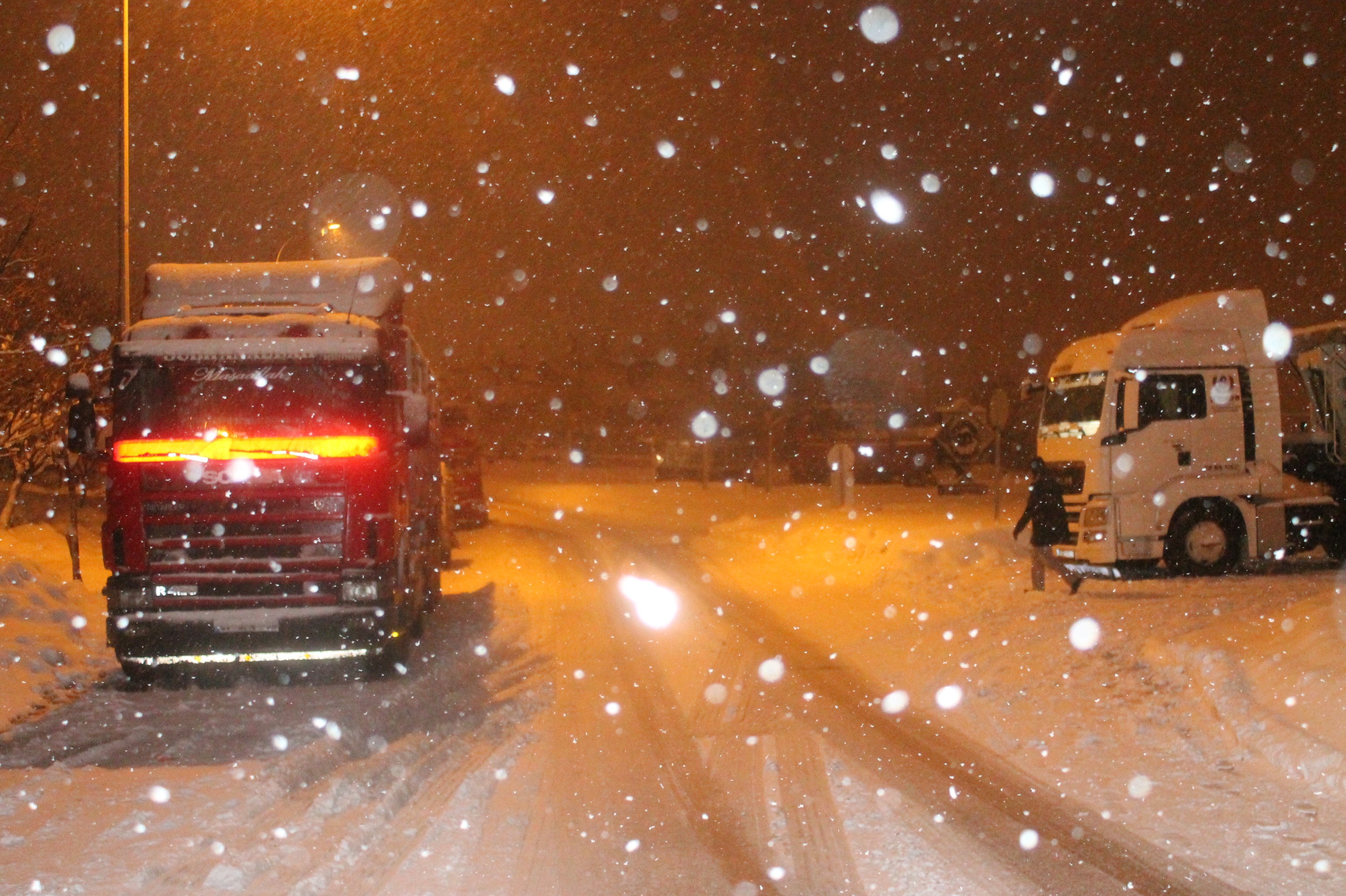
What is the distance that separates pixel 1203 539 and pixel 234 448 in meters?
12.7

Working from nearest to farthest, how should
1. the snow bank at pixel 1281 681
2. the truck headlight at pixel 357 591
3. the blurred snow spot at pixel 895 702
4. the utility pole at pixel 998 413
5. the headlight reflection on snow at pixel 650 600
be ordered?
the snow bank at pixel 1281 681 < the blurred snow spot at pixel 895 702 < the truck headlight at pixel 357 591 < the headlight reflection on snow at pixel 650 600 < the utility pole at pixel 998 413

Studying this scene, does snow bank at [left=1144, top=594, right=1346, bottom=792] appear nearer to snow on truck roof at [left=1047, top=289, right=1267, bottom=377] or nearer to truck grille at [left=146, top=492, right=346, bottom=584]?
snow on truck roof at [left=1047, top=289, right=1267, bottom=377]

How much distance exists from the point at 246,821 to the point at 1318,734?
6.67 metres

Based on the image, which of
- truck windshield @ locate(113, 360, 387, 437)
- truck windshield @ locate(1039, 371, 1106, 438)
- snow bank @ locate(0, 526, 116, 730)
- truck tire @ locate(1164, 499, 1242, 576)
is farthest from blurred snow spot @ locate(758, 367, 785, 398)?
truck windshield @ locate(113, 360, 387, 437)

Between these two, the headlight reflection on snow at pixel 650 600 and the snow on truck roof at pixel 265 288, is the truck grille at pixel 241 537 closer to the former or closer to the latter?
the snow on truck roof at pixel 265 288

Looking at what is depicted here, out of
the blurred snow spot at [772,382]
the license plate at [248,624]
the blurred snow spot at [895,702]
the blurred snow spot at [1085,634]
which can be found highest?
the blurred snow spot at [772,382]

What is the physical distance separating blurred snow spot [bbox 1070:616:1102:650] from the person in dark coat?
1.65m

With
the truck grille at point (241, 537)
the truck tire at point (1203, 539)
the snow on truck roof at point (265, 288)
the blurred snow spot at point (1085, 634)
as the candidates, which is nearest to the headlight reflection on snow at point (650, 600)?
the blurred snow spot at point (1085, 634)

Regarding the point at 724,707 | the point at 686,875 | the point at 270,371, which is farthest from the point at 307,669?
the point at 686,875

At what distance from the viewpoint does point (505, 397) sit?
9062 centimetres

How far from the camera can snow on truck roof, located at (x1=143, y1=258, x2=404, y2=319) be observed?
440 inches

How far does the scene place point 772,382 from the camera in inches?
2212

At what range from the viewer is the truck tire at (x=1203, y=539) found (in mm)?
15672

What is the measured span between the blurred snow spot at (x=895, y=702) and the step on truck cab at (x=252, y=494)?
447cm
